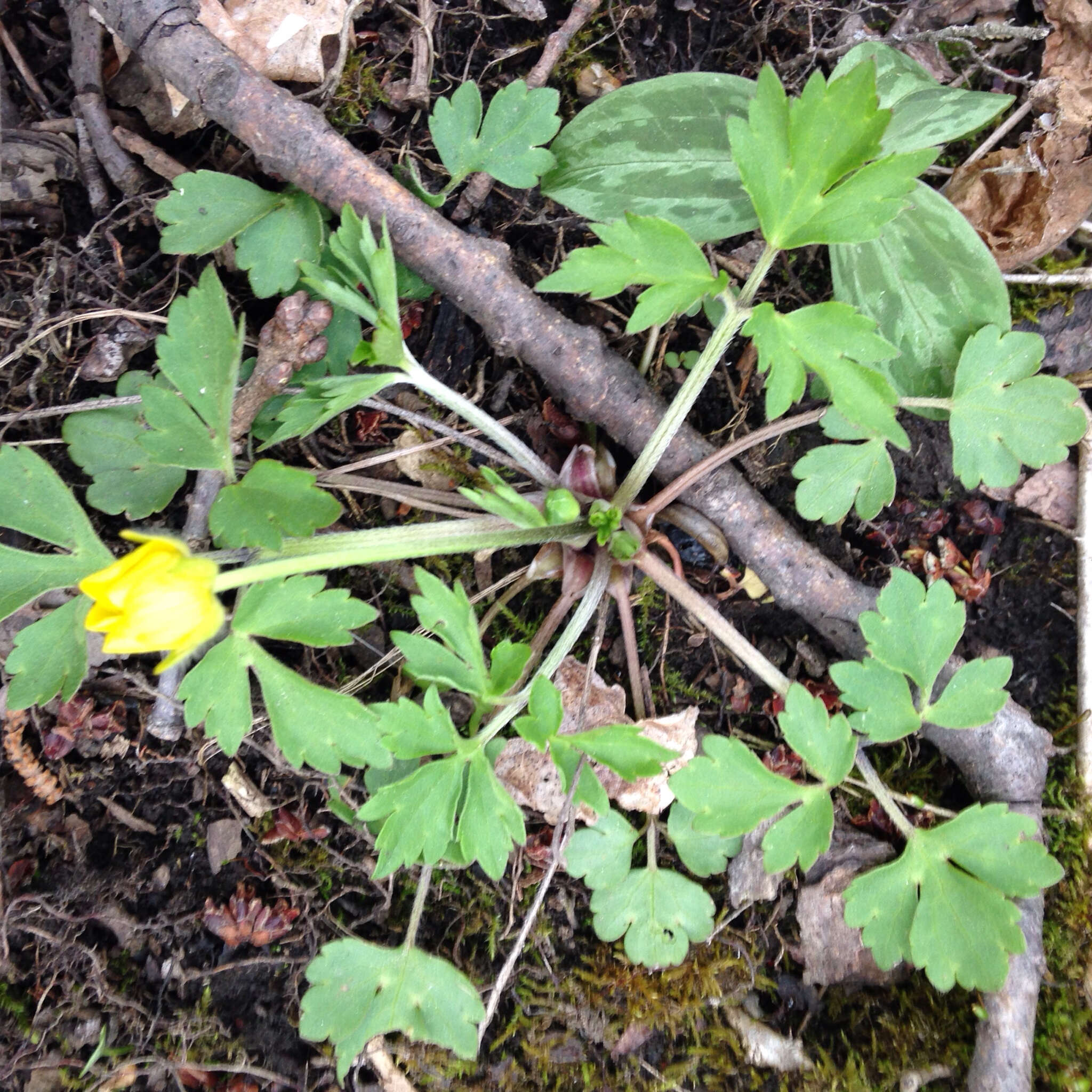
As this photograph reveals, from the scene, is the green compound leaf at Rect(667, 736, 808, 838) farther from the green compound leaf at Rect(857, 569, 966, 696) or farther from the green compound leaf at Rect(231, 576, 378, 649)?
the green compound leaf at Rect(231, 576, 378, 649)

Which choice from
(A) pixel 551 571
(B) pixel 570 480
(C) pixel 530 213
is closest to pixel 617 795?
(A) pixel 551 571

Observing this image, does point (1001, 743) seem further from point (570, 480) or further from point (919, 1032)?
point (570, 480)

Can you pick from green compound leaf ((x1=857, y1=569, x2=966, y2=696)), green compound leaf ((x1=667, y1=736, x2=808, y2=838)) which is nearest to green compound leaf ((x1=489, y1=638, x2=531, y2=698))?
green compound leaf ((x1=667, y1=736, x2=808, y2=838))

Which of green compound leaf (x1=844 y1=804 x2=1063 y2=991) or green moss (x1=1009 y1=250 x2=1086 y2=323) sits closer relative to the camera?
green compound leaf (x1=844 y1=804 x2=1063 y2=991)

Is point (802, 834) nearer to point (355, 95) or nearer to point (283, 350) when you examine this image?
point (283, 350)

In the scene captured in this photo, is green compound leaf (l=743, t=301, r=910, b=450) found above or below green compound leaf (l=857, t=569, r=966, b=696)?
above

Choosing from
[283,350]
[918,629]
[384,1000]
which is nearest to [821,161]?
[918,629]
